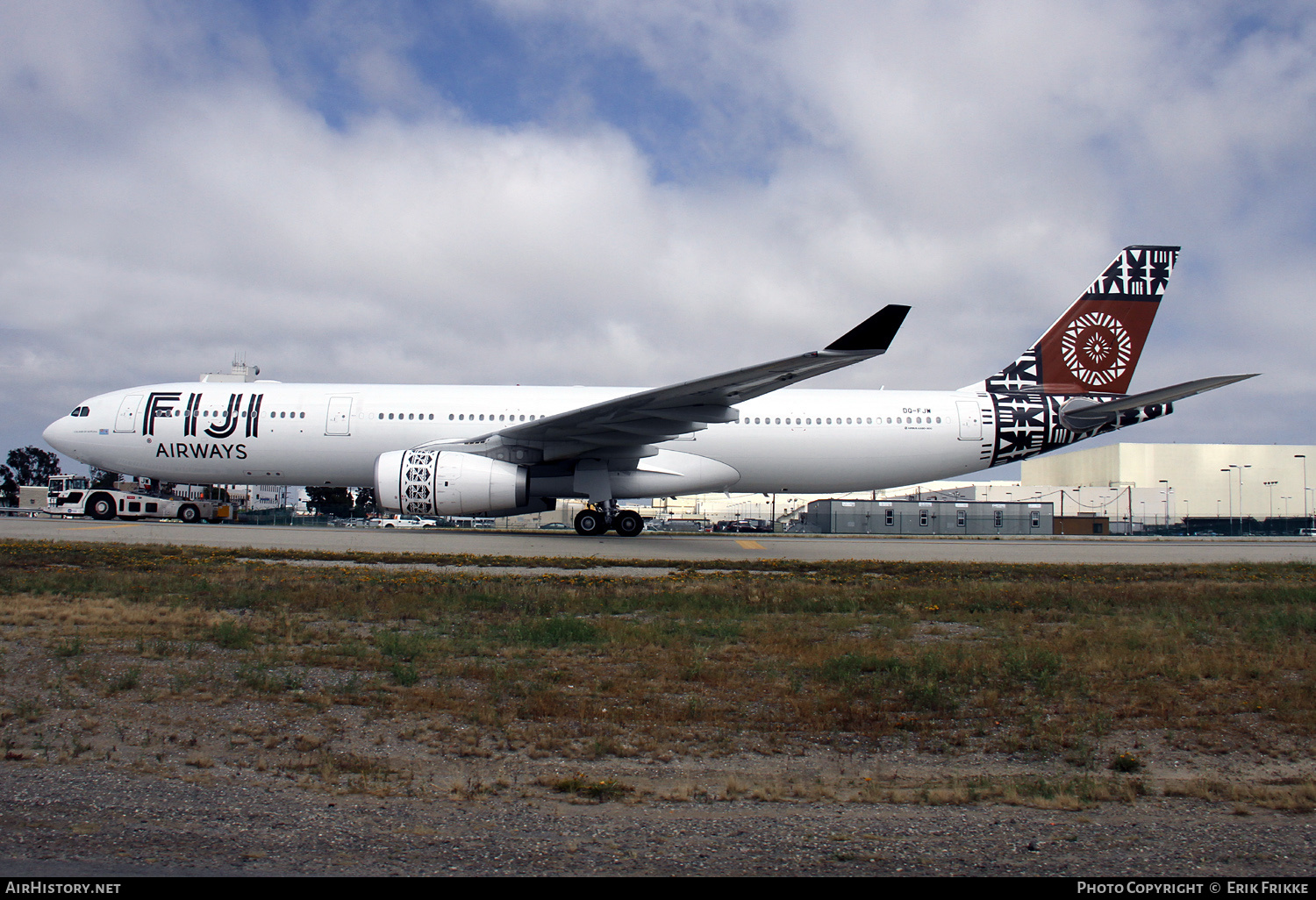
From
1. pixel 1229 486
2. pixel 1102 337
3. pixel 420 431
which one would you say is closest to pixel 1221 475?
pixel 1229 486

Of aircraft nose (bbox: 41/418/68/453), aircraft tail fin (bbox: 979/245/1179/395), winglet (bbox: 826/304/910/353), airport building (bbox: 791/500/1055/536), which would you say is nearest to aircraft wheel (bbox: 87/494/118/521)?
aircraft nose (bbox: 41/418/68/453)

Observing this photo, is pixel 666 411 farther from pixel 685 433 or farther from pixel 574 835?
pixel 574 835

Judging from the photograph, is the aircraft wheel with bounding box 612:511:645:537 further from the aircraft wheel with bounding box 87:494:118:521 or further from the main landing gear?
the aircraft wheel with bounding box 87:494:118:521

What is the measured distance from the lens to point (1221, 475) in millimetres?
78750

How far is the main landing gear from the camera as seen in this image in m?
19.7

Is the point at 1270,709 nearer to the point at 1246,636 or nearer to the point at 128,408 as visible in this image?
the point at 1246,636

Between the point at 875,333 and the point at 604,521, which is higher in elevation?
the point at 875,333

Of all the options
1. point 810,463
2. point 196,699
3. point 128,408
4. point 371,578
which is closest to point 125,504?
point 128,408

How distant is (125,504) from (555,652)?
2360cm

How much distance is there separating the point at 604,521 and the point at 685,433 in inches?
121

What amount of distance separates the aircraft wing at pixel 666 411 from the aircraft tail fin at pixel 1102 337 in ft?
28.8

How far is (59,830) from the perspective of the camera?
3.18 m

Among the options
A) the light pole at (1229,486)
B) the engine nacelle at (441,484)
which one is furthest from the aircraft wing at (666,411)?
the light pole at (1229,486)
